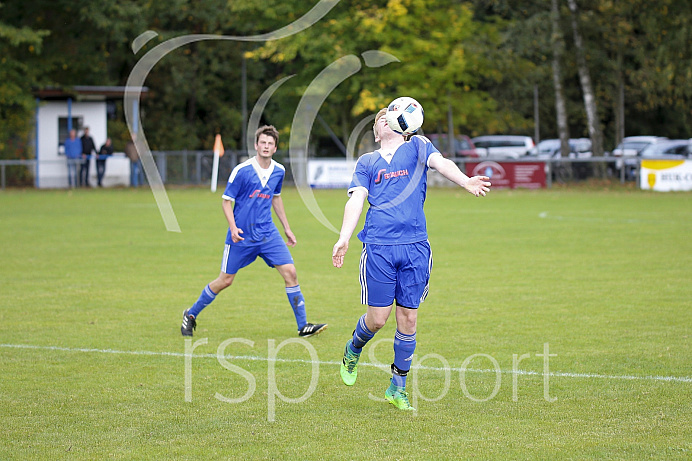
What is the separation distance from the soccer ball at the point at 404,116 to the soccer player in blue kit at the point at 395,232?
10 cm

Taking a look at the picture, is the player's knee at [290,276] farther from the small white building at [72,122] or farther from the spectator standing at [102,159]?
the small white building at [72,122]

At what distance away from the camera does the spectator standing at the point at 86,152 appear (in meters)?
35.7

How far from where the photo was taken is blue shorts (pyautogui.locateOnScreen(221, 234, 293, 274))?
8.88m

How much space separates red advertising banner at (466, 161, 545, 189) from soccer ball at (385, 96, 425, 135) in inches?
1156

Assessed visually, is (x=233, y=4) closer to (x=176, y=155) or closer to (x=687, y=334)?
(x=176, y=155)

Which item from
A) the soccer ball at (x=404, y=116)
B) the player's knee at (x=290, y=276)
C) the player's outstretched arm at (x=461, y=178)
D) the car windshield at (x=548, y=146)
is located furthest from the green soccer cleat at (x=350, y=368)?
the car windshield at (x=548, y=146)

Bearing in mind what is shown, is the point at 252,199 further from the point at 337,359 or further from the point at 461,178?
the point at 461,178

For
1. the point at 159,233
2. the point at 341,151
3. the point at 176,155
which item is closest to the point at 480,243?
the point at 159,233

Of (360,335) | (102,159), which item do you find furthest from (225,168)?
(360,335)

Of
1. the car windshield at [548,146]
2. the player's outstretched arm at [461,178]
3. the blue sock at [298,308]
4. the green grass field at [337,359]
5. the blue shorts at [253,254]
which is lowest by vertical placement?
the green grass field at [337,359]

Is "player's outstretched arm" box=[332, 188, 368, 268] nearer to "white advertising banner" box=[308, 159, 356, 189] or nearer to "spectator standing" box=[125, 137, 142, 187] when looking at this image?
"white advertising banner" box=[308, 159, 356, 189]

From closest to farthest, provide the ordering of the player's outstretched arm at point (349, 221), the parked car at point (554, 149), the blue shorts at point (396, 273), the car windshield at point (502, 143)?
the player's outstretched arm at point (349, 221) → the blue shorts at point (396, 273) → the parked car at point (554, 149) → the car windshield at point (502, 143)

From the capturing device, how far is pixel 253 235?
29.1 feet

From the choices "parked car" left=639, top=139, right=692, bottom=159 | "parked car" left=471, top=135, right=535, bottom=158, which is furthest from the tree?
"parked car" left=639, top=139, right=692, bottom=159
